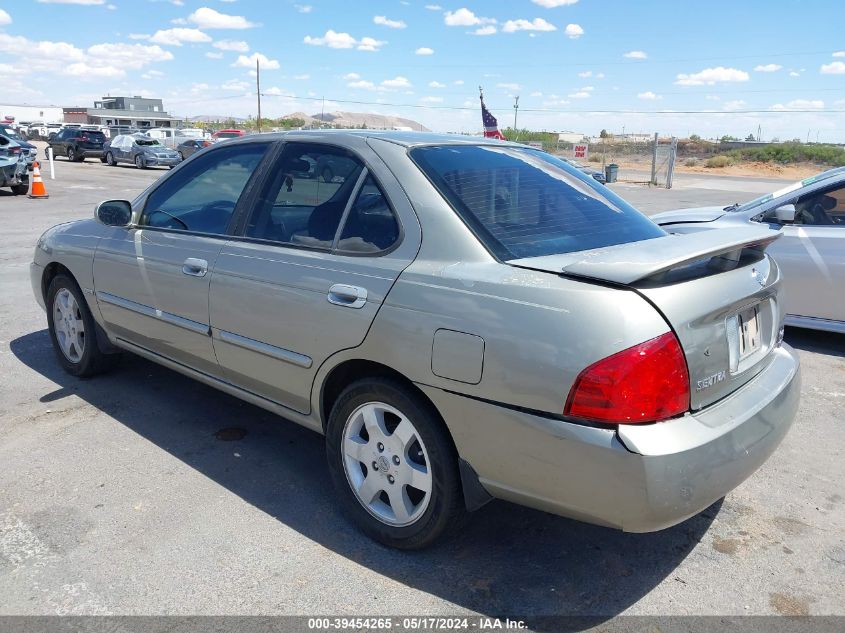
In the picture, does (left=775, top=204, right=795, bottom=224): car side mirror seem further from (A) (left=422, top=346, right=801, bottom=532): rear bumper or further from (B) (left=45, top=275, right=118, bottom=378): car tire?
(B) (left=45, top=275, right=118, bottom=378): car tire

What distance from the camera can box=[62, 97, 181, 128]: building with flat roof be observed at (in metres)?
81.8

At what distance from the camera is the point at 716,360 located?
99.3 inches

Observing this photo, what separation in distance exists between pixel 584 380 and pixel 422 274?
2.60 feet

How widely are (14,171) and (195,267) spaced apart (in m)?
16.0

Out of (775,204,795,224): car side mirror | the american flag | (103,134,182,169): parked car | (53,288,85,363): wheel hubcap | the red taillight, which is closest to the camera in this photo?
the red taillight

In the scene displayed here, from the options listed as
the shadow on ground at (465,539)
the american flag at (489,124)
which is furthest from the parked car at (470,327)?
the american flag at (489,124)

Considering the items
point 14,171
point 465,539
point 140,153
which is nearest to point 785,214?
point 465,539

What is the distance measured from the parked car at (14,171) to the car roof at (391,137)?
15.9 metres

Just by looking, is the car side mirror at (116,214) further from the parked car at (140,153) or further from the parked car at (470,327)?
the parked car at (140,153)

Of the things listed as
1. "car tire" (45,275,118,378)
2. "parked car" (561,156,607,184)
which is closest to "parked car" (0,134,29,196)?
"car tire" (45,275,118,378)

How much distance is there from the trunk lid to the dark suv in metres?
36.3

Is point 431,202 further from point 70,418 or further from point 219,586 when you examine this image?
point 70,418

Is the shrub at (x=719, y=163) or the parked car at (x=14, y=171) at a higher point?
the shrub at (x=719, y=163)

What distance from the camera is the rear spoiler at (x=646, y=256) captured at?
7.89 feet
